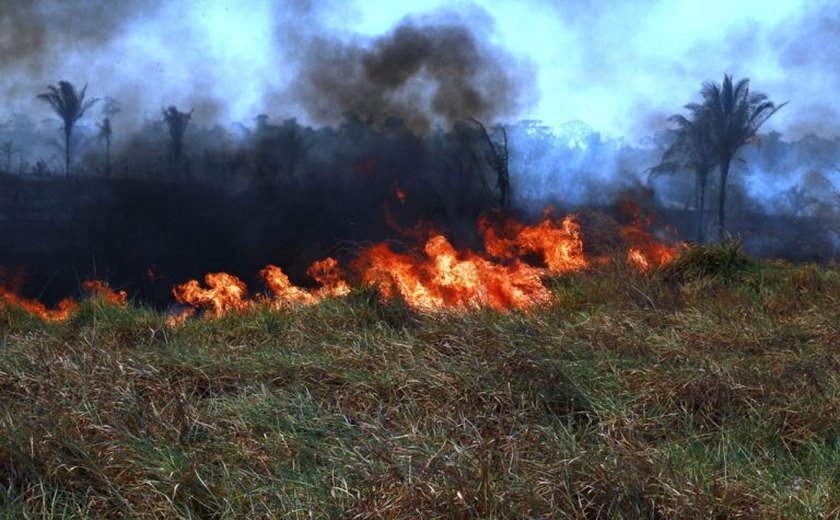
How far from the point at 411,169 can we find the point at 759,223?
838 centimetres

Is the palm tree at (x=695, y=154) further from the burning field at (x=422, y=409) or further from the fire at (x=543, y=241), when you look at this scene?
the burning field at (x=422, y=409)

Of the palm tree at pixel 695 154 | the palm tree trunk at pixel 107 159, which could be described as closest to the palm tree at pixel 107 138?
the palm tree trunk at pixel 107 159

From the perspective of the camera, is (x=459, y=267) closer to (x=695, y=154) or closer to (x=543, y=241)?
(x=543, y=241)

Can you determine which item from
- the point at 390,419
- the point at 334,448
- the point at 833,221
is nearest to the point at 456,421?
the point at 390,419

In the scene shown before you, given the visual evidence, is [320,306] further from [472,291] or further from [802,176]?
[802,176]

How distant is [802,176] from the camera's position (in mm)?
17672

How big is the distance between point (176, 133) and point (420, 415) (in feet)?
35.8

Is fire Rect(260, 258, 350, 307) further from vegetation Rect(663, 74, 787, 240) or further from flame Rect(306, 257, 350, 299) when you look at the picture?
vegetation Rect(663, 74, 787, 240)

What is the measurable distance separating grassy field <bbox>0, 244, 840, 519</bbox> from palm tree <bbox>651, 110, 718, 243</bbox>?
10.1 metres

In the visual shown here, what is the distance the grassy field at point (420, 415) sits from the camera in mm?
3021

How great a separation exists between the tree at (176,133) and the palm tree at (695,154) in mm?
9740

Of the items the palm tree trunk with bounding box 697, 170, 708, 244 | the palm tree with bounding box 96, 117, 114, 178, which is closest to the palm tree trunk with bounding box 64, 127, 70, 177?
the palm tree with bounding box 96, 117, 114, 178

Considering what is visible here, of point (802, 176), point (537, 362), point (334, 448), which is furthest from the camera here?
point (802, 176)

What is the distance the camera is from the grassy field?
9.91ft
